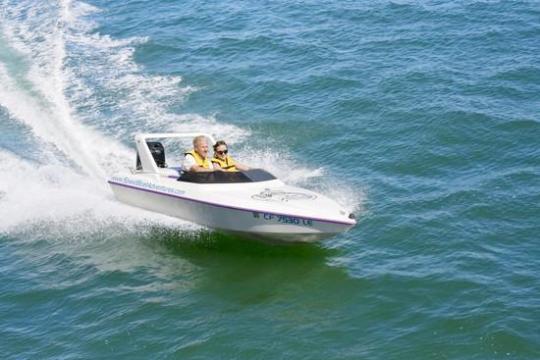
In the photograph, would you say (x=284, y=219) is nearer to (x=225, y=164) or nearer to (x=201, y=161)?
(x=225, y=164)

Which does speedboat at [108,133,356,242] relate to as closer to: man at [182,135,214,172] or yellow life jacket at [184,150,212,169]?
man at [182,135,214,172]

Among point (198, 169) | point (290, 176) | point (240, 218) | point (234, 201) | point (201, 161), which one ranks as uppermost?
point (201, 161)

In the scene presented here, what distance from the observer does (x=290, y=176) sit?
20969 millimetres

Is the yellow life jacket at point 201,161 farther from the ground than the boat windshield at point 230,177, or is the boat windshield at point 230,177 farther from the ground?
the yellow life jacket at point 201,161

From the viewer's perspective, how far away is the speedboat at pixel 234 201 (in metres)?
16.4

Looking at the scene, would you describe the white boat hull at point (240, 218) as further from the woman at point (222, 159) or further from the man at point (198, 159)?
the woman at point (222, 159)

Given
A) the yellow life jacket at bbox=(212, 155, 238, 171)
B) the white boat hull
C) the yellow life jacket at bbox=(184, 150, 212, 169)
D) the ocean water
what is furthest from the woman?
the ocean water

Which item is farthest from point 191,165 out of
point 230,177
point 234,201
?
point 234,201

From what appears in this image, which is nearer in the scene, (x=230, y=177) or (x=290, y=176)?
(x=230, y=177)

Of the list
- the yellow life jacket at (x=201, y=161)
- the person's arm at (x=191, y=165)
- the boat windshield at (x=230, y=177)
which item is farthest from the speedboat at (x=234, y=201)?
the yellow life jacket at (x=201, y=161)

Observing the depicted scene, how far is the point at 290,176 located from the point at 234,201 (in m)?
4.13

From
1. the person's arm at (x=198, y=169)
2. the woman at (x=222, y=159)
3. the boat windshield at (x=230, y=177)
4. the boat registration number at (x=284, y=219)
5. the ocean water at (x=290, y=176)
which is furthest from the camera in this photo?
the woman at (x=222, y=159)

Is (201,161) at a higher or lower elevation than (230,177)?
higher

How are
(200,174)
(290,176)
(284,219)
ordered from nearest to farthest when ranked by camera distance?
(284,219), (200,174), (290,176)
